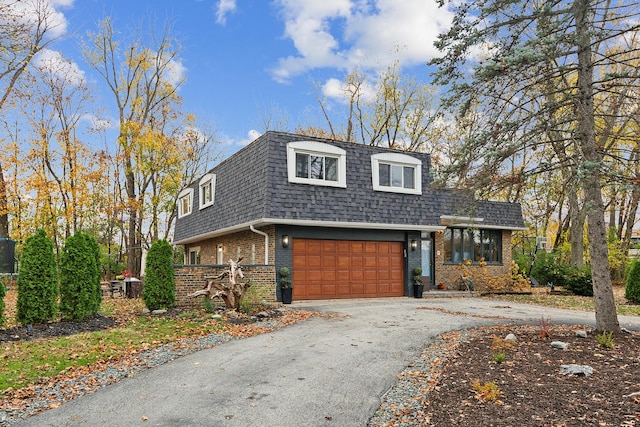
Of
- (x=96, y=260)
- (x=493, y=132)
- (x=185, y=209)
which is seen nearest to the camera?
(x=493, y=132)

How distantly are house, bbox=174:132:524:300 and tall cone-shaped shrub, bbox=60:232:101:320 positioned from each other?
5145mm

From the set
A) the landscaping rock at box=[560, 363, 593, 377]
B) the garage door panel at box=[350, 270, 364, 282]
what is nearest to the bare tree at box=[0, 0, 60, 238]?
the garage door panel at box=[350, 270, 364, 282]

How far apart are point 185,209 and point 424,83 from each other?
1671 centimetres

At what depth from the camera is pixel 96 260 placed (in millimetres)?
10227

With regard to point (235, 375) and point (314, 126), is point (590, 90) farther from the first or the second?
point (314, 126)

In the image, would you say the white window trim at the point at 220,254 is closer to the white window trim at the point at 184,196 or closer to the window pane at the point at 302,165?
the white window trim at the point at 184,196

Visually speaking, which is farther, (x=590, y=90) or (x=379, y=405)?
(x=590, y=90)

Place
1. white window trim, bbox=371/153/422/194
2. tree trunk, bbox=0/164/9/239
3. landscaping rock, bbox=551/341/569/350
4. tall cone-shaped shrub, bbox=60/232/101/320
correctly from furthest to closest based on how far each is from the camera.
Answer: tree trunk, bbox=0/164/9/239, white window trim, bbox=371/153/422/194, tall cone-shaped shrub, bbox=60/232/101/320, landscaping rock, bbox=551/341/569/350

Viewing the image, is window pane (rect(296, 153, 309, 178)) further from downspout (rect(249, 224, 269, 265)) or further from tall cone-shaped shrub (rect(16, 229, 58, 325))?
tall cone-shaped shrub (rect(16, 229, 58, 325))

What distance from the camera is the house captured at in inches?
567

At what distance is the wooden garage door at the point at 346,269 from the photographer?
49.9ft

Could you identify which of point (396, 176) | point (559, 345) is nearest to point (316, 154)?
point (396, 176)

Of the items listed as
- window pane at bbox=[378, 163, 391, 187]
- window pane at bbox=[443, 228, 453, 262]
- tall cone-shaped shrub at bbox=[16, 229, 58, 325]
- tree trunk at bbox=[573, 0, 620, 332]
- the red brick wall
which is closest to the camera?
tree trunk at bbox=[573, 0, 620, 332]

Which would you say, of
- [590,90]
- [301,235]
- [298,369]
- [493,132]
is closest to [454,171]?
[493,132]
